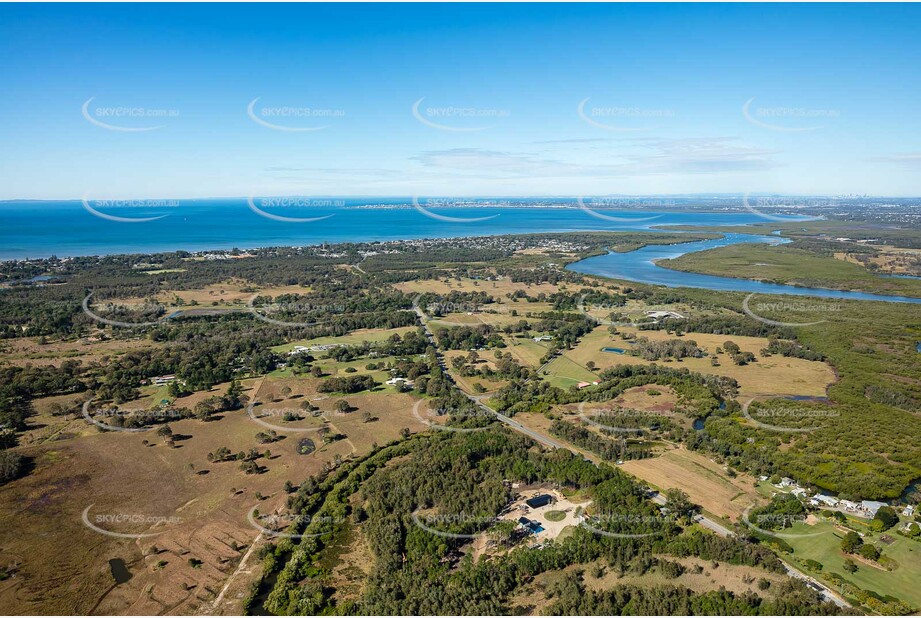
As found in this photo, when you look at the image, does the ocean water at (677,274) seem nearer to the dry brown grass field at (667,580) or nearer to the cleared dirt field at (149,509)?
the cleared dirt field at (149,509)

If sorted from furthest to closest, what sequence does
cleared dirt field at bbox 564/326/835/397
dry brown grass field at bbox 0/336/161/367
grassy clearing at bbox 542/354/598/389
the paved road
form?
dry brown grass field at bbox 0/336/161/367
grassy clearing at bbox 542/354/598/389
cleared dirt field at bbox 564/326/835/397
the paved road

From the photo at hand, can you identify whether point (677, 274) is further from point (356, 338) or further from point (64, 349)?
point (64, 349)

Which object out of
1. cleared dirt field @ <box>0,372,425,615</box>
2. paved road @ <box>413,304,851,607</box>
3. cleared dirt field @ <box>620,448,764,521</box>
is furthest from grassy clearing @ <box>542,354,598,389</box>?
cleared dirt field @ <box>0,372,425,615</box>

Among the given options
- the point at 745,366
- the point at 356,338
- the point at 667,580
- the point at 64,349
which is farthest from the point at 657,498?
the point at 64,349

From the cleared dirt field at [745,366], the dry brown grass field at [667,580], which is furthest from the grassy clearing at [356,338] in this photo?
the dry brown grass field at [667,580]

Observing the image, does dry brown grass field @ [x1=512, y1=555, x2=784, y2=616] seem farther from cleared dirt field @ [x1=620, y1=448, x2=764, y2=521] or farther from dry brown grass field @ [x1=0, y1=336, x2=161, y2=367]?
dry brown grass field @ [x1=0, y1=336, x2=161, y2=367]

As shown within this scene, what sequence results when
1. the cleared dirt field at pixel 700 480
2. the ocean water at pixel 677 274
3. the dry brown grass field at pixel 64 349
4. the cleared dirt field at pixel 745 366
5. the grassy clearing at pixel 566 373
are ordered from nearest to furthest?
1. the cleared dirt field at pixel 700 480
2. the cleared dirt field at pixel 745 366
3. the grassy clearing at pixel 566 373
4. the dry brown grass field at pixel 64 349
5. the ocean water at pixel 677 274
